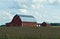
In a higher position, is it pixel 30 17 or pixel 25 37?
pixel 30 17

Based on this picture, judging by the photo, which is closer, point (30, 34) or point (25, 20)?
point (30, 34)

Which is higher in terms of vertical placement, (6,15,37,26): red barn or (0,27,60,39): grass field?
(6,15,37,26): red barn

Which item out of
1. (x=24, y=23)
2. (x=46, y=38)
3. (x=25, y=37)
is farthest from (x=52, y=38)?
(x=24, y=23)

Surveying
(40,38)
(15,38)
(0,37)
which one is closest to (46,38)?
(40,38)

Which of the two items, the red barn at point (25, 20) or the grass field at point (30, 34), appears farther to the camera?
the red barn at point (25, 20)

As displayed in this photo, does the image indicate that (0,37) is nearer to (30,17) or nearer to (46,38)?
(46,38)

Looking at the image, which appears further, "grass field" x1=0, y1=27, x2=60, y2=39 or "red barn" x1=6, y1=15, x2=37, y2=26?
"red barn" x1=6, y1=15, x2=37, y2=26

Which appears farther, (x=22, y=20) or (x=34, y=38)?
(x=22, y=20)

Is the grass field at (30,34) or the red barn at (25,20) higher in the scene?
the red barn at (25,20)

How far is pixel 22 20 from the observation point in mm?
55500

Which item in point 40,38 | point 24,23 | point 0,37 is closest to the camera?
point 40,38

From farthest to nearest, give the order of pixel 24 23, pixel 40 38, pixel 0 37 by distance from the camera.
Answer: pixel 24 23
pixel 0 37
pixel 40 38

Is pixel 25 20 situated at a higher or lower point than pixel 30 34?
higher

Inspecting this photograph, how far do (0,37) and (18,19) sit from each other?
1617 inches
